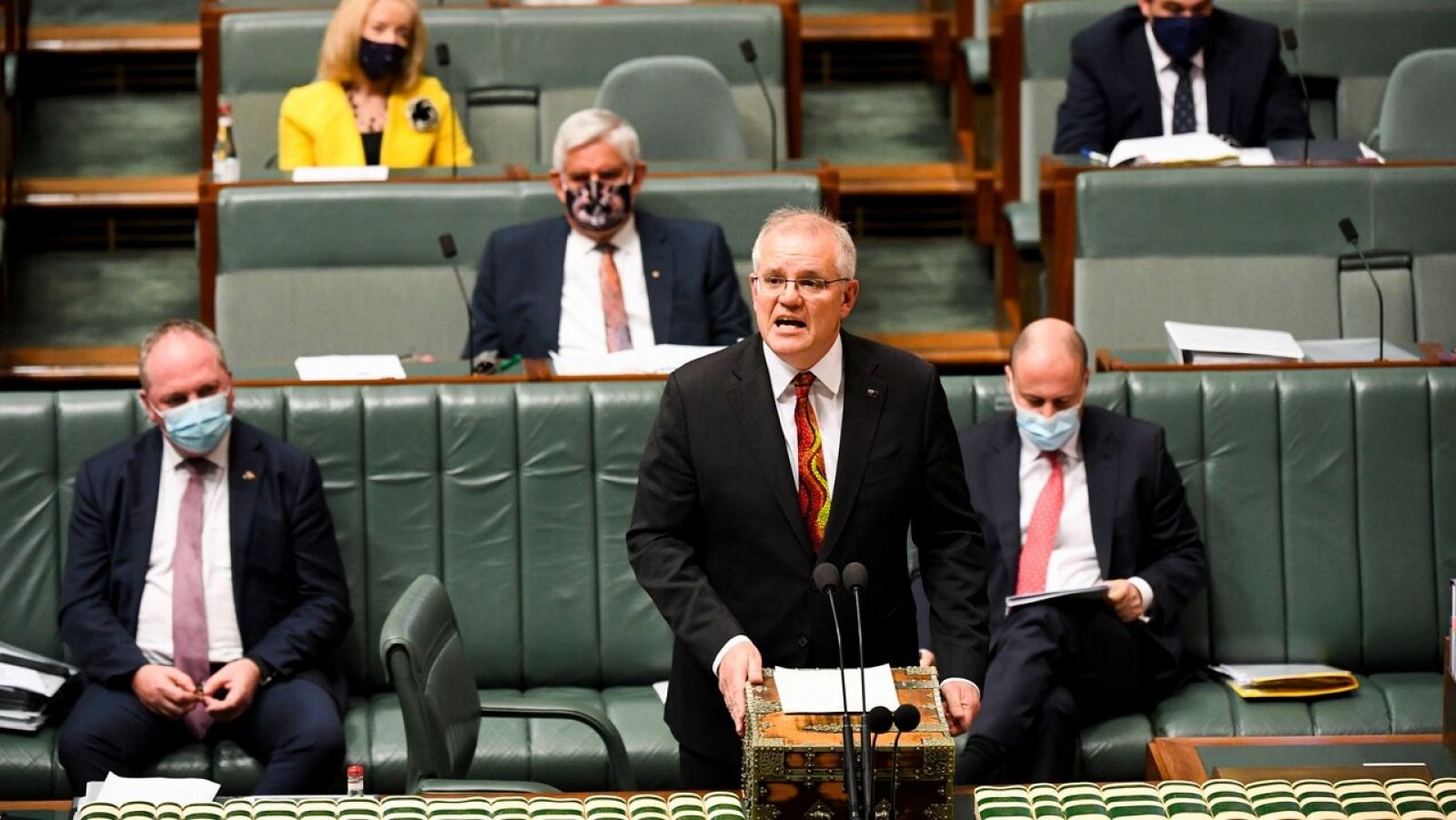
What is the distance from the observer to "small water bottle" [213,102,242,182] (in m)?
4.69

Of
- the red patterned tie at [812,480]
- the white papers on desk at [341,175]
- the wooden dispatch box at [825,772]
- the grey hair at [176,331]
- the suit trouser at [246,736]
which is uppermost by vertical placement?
the white papers on desk at [341,175]

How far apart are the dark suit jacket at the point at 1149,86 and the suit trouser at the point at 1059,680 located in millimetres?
1728

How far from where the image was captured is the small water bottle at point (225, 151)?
4688 mm

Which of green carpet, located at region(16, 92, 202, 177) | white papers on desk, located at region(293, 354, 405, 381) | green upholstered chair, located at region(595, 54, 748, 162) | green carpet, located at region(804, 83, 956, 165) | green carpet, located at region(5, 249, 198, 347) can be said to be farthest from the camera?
green carpet, located at region(804, 83, 956, 165)

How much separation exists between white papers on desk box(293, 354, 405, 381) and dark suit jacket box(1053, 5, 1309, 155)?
1.83 meters

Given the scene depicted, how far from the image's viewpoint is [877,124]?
5.79m

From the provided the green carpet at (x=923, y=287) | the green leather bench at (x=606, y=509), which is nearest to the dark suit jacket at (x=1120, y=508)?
the green leather bench at (x=606, y=509)

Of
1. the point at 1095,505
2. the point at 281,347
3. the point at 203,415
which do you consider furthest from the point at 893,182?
the point at 203,415

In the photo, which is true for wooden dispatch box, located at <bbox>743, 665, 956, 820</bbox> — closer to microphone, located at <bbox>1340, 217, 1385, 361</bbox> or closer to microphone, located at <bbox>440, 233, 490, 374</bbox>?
microphone, located at <bbox>440, 233, 490, 374</bbox>

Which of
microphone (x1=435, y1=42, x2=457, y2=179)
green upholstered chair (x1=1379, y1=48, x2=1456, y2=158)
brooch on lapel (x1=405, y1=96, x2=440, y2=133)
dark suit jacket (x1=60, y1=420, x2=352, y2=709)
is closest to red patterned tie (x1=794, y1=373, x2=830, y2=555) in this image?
dark suit jacket (x1=60, y1=420, x2=352, y2=709)

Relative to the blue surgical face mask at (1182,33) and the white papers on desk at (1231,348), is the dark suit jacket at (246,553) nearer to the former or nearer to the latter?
the white papers on desk at (1231,348)

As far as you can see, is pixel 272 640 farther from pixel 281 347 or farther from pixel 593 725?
pixel 281 347

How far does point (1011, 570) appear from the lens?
344 centimetres

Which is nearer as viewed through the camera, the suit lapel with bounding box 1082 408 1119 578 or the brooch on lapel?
the suit lapel with bounding box 1082 408 1119 578
